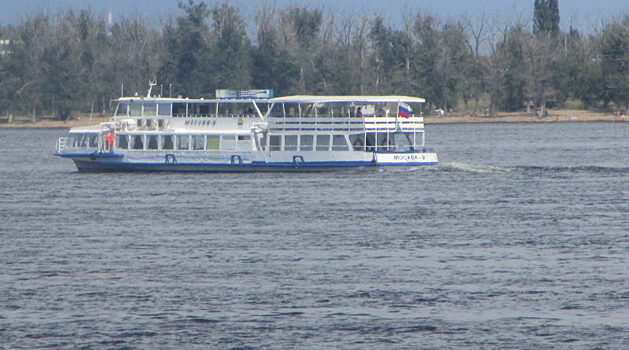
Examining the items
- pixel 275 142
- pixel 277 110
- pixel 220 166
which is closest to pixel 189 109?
pixel 220 166

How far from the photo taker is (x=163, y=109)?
249 feet

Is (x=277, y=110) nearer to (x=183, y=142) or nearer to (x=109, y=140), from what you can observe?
(x=183, y=142)

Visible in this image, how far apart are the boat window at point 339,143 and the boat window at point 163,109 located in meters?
10.7

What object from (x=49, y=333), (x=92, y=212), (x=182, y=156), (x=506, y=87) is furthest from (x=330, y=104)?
(x=506, y=87)

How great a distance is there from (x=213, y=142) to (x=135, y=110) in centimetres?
566

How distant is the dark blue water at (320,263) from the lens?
95.6 feet

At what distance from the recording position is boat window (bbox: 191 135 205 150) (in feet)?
243

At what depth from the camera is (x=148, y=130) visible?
75.5m

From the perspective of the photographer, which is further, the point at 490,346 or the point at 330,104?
the point at 330,104

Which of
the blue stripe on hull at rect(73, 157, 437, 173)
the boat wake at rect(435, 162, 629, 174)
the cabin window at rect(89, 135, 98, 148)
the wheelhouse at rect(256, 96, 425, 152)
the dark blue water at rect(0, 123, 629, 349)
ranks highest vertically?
the wheelhouse at rect(256, 96, 425, 152)

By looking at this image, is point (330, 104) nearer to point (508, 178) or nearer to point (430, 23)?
point (508, 178)

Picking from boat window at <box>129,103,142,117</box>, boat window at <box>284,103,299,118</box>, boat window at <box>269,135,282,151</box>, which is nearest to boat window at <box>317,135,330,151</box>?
boat window at <box>269,135,282,151</box>

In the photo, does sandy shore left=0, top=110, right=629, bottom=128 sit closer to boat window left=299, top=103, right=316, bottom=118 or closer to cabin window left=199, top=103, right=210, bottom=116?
cabin window left=199, top=103, right=210, bottom=116

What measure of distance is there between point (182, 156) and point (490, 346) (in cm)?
4836
